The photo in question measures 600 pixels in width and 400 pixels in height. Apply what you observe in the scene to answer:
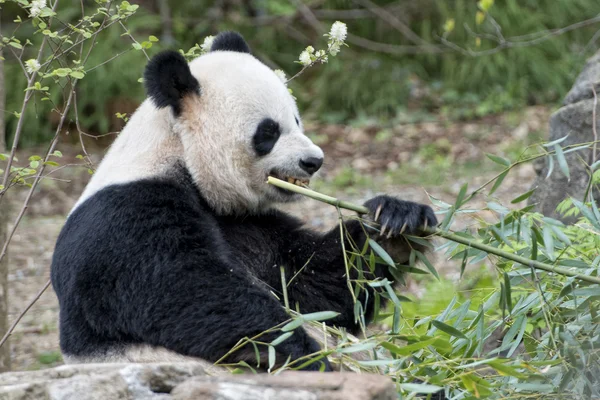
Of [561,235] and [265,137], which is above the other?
[265,137]

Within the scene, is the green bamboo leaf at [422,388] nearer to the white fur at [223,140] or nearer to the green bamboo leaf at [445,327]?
the green bamboo leaf at [445,327]

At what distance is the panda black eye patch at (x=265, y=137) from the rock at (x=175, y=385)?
5.32 feet

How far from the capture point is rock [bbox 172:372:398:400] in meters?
2.57

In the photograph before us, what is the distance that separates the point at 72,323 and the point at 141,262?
1.73 ft

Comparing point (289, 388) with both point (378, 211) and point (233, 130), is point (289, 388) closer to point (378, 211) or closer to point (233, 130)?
point (378, 211)

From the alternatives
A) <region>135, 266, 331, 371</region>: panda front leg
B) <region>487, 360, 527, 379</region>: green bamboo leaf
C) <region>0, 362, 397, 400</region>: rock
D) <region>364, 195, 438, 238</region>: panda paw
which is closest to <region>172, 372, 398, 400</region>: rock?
<region>0, 362, 397, 400</region>: rock

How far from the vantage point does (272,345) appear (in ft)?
11.0

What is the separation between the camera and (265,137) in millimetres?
4277

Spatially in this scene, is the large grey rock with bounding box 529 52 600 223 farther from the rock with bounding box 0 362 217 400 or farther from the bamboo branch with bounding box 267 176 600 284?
the rock with bounding box 0 362 217 400

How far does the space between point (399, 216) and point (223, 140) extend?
3.41 ft

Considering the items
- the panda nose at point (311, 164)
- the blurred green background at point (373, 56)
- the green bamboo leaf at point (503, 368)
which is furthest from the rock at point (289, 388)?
the blurred green background at point (373, 56)

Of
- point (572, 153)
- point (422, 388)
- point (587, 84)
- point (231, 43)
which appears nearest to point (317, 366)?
point (422, 388)

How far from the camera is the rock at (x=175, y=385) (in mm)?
2584

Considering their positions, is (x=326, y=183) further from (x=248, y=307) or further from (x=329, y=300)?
(x=248, y=307)
